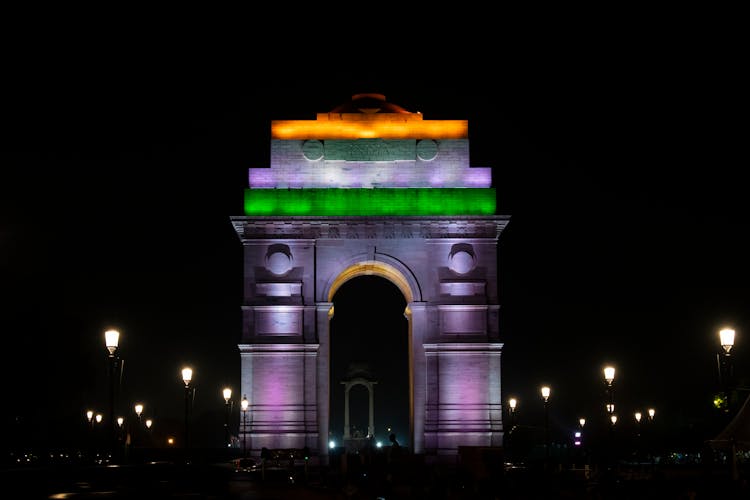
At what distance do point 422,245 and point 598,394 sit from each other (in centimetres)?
3422

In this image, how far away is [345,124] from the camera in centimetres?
5875

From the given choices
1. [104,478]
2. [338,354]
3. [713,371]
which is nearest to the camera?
[104,478]

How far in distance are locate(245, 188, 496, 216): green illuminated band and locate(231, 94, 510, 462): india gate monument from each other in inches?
1.7

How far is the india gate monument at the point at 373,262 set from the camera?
56.6 meters

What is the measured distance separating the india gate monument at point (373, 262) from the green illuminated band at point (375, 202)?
0.04 metres

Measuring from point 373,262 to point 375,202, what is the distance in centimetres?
279

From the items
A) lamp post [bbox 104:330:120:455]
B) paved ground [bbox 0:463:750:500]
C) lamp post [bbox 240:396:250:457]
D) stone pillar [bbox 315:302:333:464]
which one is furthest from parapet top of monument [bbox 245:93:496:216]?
lamp post [bbox 104:330:120:455]

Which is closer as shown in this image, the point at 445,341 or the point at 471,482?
the point at 471,482

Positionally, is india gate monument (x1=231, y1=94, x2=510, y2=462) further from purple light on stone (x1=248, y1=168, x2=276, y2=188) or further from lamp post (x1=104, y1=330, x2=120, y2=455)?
lamp post (x1=104, y1=330, x2=120, y2=455)

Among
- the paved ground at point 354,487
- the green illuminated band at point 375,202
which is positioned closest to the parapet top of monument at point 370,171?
the green illuminated band at point 375,202

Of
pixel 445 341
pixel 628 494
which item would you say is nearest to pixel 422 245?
pixel 445 341

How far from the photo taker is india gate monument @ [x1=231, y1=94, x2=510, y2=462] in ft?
186

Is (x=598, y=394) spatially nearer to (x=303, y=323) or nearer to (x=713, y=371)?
(x=713, y=371)

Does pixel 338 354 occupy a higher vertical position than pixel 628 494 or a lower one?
higher
